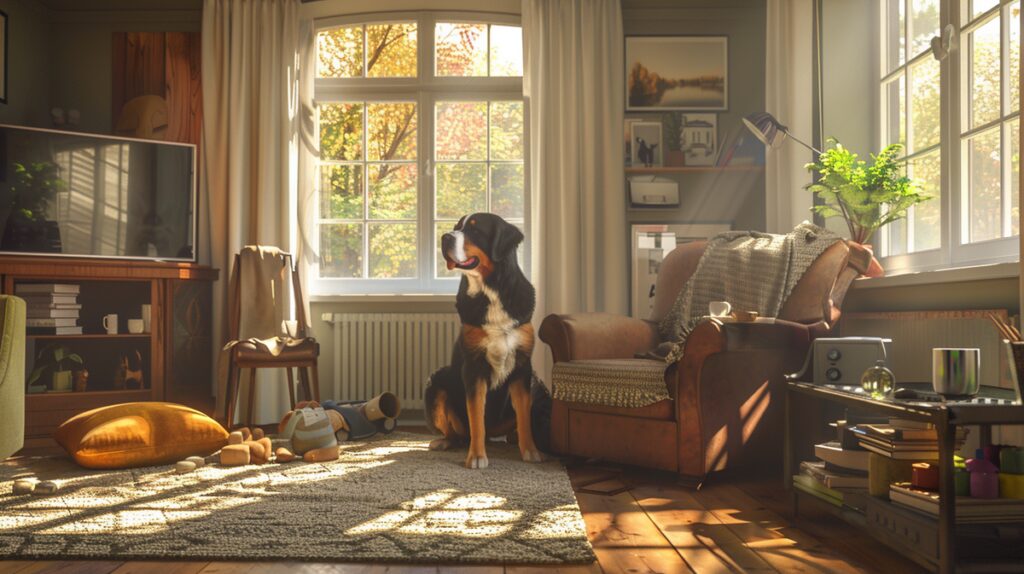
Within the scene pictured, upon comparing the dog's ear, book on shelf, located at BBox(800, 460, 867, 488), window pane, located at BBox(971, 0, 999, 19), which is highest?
window pane, located at BBox(971, 0, 999, 19)

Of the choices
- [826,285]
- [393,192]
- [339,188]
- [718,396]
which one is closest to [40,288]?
[339,188]

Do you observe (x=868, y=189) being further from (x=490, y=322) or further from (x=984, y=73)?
(x=490, y=322)

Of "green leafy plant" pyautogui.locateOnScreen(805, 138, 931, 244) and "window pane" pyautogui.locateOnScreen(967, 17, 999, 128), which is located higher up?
"window pane" pyautogui.locateOnScreen(967, 17, 999, 128)

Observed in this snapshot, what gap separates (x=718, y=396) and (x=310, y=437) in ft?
5.19

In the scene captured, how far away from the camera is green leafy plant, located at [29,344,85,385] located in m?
4.26

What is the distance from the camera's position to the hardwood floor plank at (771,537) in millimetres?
1904

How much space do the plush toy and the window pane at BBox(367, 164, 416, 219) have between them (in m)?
1.71

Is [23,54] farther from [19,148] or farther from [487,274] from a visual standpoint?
[487,274]

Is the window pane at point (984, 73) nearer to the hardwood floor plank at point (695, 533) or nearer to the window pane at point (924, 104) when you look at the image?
the window pane at point (924, 104)

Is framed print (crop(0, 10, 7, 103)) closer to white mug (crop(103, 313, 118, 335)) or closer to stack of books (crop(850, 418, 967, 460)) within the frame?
white mug (crop(103, 313, 118, 335))

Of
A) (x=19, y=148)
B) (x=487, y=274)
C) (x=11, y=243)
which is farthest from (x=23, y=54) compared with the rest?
(x=487, y=274)

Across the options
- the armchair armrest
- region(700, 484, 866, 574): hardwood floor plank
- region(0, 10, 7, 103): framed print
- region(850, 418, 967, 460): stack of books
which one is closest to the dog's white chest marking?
the armchair armrest

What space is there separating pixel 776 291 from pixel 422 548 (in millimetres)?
1758

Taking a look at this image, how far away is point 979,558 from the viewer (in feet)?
5.72
